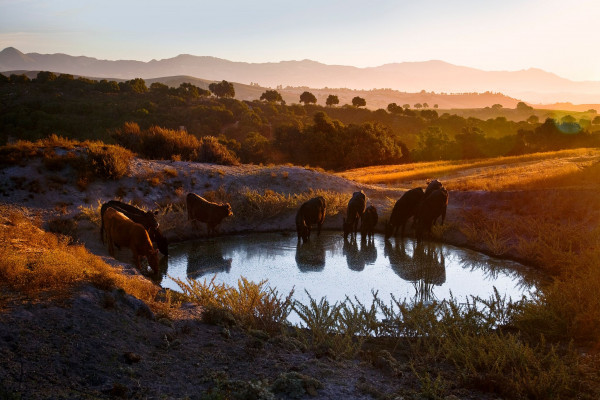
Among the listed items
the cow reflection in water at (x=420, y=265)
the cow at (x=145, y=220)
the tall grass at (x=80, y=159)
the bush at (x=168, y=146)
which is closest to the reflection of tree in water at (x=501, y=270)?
the cow reflection in water at (x=420, y=265)

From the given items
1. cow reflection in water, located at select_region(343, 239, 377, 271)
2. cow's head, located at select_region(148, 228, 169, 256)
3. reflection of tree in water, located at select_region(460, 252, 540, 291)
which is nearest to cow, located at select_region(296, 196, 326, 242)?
cow reflection in water, located at select_region(343, 239, 377, 271)

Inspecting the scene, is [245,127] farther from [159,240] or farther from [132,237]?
[132,237]

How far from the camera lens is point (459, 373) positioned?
6.94 meters

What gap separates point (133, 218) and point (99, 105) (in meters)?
52.7

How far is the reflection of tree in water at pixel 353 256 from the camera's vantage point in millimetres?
13984

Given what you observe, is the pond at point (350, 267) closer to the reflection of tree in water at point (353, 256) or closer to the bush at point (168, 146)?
the reflection of tree in water at point (353, 256)

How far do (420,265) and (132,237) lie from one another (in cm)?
822

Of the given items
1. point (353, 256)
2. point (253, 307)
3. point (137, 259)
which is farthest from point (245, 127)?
point (253, 307)

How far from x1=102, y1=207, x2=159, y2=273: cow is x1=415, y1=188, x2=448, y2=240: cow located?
28.7 feet

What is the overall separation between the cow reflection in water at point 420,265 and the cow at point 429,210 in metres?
0.64

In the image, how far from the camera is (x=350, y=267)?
13.9 meters

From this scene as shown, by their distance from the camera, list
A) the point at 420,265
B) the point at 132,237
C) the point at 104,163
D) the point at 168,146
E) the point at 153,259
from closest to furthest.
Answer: the point at 132,237
the point at 153,259
the point at 420,265
the point at 104,163
the point at 168,146

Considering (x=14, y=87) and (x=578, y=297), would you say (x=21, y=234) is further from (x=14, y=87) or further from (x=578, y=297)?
(x=14, y=87)

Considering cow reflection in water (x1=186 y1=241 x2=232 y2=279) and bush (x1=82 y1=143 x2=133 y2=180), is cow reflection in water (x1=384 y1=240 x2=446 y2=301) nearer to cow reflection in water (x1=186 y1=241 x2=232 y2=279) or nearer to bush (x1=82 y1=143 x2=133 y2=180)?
cow reflection in water (x1=186 y1=241 x2=232 y2=279)
